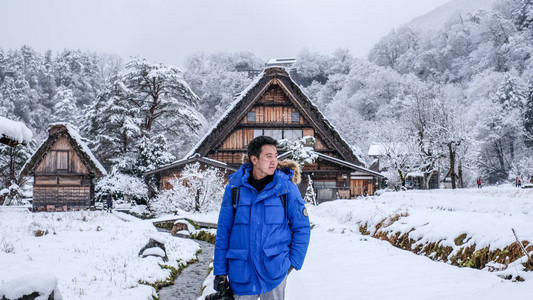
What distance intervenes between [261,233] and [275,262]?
25 cm

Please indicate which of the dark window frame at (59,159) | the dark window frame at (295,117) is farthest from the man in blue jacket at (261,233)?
the dark window frame at (59,159)

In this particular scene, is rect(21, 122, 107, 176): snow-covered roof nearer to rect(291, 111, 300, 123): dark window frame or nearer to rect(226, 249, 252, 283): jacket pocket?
rect(291, 111, 300, 123): dark window frame

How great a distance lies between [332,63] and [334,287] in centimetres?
7731

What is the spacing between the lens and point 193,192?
22.4 meters

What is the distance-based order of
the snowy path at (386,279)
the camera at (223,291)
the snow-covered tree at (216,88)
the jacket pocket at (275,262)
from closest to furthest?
the jacket pocket at (275,262), the camera at (223,291), the snowy path at (386,279), the snow-covered tree at (216,88)

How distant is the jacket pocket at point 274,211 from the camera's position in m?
3.06

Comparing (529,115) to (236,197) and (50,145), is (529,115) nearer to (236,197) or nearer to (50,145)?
(50,145)

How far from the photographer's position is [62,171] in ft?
87.2

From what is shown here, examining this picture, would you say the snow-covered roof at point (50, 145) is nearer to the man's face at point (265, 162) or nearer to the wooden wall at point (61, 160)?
the wooden wall at point (61, 160)

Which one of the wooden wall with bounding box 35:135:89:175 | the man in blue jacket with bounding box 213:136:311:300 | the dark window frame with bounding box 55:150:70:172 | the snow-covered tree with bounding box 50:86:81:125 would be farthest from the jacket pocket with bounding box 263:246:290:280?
the snow-covered tree with bounding box 50:86:81:125

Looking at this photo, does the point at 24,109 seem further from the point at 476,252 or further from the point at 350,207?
the point at 476,252

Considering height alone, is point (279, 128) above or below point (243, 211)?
above

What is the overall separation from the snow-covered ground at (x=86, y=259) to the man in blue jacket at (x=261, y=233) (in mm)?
3377

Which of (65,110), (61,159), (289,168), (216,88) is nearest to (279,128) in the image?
(61,159)
